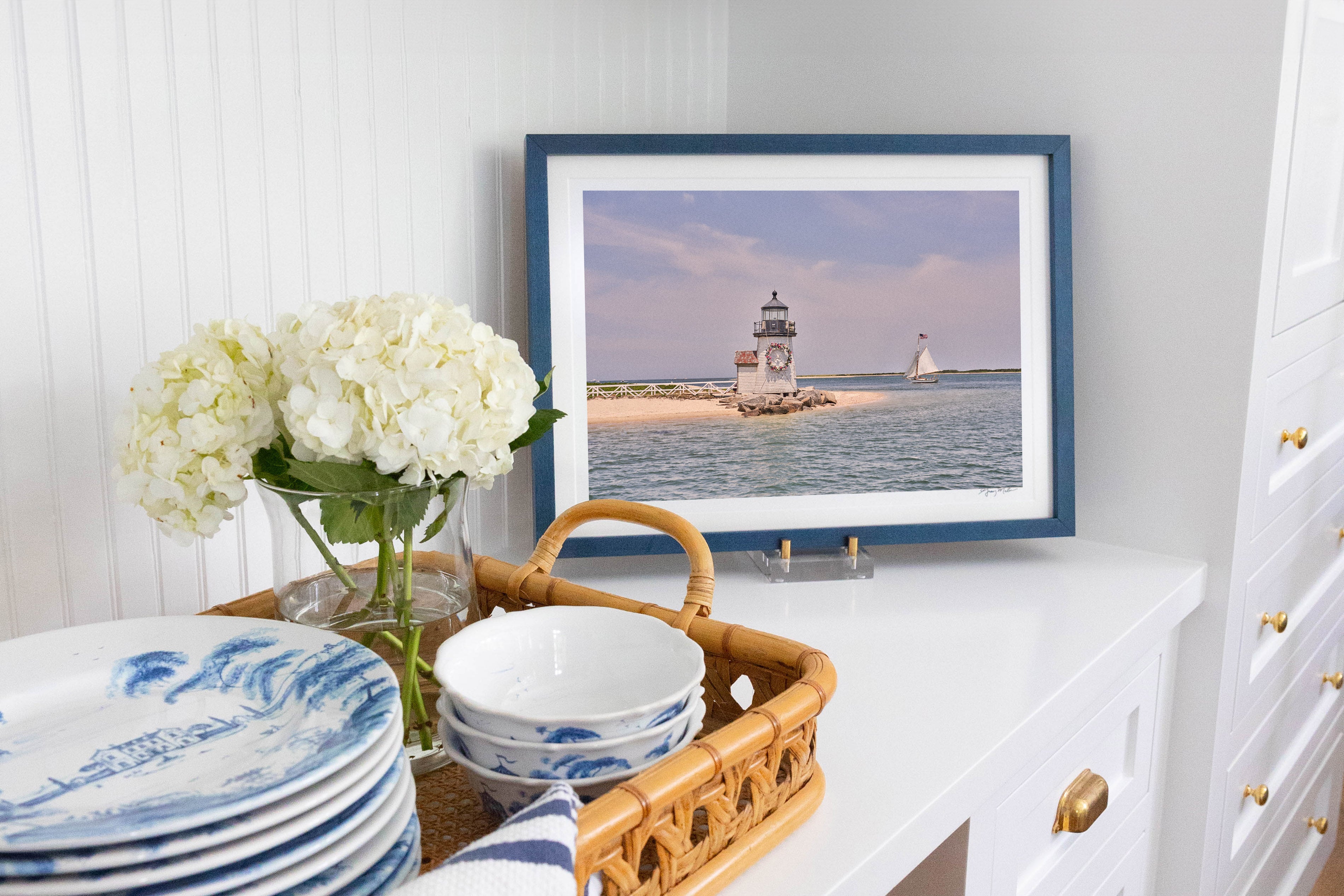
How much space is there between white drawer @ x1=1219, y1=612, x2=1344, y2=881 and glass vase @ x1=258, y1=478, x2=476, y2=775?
1.00 m

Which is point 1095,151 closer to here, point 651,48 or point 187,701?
point 651,48

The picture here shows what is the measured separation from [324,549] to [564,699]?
185 mm

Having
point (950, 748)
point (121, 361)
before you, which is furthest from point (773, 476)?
point (121, 361)

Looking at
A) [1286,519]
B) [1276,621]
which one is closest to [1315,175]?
[1286,519]

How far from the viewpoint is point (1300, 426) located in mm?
1253

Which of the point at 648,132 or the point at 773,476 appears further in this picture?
the point at 648,132

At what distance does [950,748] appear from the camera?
761 millimetres

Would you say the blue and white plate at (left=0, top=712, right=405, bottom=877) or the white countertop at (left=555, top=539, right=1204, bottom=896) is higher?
the blue and white plate at (left=0, top=712, right=405, bottom=877)

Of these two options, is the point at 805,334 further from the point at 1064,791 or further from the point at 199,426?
the point at 199,426

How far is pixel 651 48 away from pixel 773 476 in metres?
0.57

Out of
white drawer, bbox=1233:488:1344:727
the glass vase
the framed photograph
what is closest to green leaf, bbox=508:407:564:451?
the glass vase

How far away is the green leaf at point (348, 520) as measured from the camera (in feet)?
2.09

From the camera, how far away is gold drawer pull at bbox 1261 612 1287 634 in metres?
1.24

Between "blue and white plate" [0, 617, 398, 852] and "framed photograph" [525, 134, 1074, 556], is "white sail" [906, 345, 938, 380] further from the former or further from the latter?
"blue and white plate" [0, 617, 398, 852]
